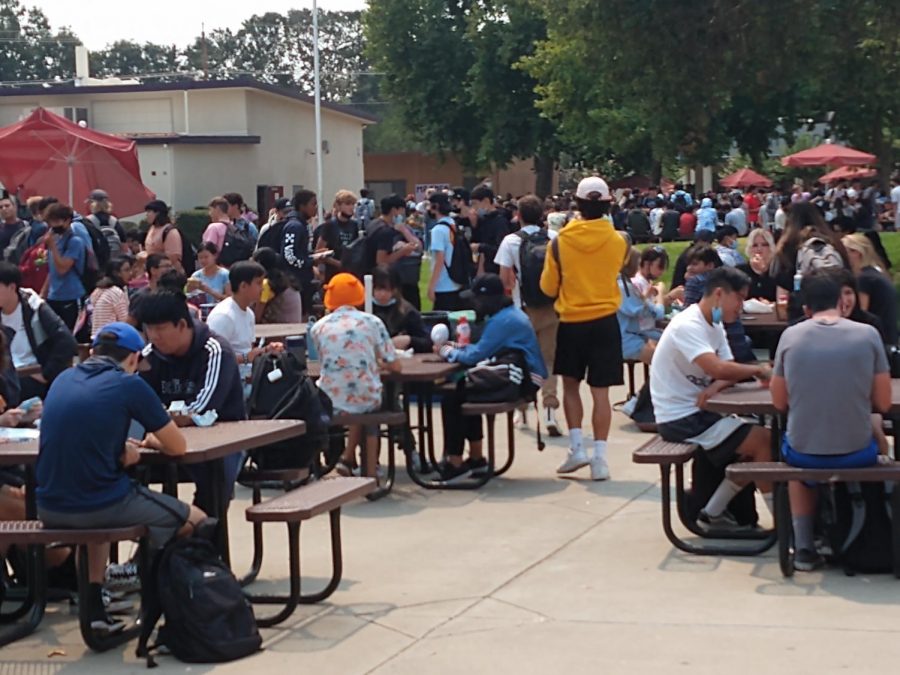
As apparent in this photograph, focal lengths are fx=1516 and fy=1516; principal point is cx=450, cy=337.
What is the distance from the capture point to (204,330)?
7508 mm

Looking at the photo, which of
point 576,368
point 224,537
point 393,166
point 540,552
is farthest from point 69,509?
point 393,166

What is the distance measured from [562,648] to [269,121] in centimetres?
3672

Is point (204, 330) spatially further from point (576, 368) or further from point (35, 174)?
point (35, 174)

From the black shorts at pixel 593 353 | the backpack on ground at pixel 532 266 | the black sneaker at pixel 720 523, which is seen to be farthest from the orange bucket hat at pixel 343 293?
the black sneaker at pixel 720 523

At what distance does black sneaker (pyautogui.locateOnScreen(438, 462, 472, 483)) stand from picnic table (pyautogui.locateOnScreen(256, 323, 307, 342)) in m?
1.88

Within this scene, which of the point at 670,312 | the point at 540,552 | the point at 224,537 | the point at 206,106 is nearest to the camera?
the point at 224,537

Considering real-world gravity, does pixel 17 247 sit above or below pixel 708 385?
above

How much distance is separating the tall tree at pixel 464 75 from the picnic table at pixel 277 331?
136 ft

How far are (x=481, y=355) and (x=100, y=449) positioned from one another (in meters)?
4.09

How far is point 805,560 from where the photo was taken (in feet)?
24.1

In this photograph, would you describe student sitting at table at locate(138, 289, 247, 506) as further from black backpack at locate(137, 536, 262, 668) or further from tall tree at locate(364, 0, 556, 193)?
tall tree at locate(364, 0, 556, 193)

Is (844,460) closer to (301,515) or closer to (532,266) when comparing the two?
(301,515)

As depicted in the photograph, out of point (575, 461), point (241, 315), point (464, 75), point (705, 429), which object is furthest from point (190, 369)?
point (464, 75)

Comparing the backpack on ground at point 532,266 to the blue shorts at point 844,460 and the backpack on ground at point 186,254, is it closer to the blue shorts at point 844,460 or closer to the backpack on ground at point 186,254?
the backpack on ground at point 186,254
